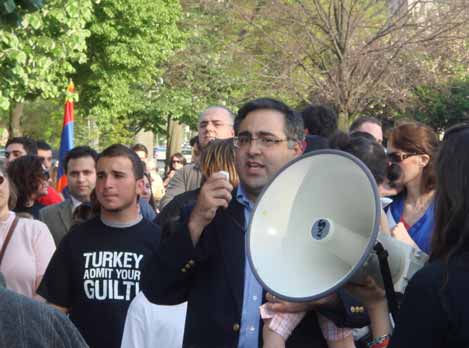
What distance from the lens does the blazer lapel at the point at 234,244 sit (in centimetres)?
367

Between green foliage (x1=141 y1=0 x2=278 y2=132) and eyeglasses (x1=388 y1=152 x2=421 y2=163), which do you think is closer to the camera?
eyeglasses (x1=388 y1=152 x2=421 y2=163)

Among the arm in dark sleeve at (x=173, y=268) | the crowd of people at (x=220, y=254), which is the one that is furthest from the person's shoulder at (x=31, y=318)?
the arm in dark sleeve at (x=173, y=268)

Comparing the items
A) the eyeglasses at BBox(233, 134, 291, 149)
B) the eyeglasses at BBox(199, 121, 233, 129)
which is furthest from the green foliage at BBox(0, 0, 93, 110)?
the eyeglasses at BBox(233, 134, 291, 149)

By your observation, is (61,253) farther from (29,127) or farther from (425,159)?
(29,127)

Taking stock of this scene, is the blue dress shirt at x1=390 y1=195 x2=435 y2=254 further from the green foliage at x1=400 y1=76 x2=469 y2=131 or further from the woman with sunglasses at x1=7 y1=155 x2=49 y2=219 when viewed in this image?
the green foliage at x1=400 y1=76 x2=469 y2=131

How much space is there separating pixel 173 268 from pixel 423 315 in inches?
50.1

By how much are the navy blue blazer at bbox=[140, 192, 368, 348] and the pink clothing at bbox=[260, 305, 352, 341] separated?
35mm

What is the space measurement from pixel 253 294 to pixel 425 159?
6.95 feet

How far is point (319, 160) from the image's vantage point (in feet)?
11.0

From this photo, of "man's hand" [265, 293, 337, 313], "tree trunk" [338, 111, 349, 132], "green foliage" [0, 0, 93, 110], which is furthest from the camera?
"tree trunk" [338, 111, 349, 132]

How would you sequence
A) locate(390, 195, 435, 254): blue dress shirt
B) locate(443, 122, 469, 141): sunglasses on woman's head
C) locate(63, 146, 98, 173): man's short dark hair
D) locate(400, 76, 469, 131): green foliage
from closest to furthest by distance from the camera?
locate(443, 122, 469, 141): sunglasses on woman's head → locate(390, 195, 435, 254): blue dress shirt → locate(63, 146, 98, 173): man's short dark hair → locate(400, 76, 469, 131): green foliage

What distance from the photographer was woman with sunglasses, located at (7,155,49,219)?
25.1 ft

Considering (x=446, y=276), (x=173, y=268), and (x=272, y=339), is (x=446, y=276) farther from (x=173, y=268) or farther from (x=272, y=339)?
(x=173, y=268)

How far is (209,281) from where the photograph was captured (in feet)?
12.2
